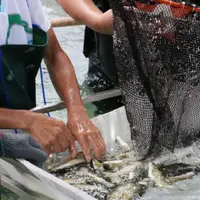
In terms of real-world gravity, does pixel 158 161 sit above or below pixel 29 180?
below

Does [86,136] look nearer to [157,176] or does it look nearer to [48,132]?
[48,132]

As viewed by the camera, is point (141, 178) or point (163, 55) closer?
point (163, 55)

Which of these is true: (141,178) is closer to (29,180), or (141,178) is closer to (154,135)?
(154,135)

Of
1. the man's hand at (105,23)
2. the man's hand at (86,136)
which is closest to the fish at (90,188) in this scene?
the man's hand at (86,136)

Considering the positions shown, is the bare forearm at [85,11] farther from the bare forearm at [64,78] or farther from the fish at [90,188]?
the fish at [90,188]

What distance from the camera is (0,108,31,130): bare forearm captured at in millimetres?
1829

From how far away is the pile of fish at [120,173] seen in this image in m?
2.21

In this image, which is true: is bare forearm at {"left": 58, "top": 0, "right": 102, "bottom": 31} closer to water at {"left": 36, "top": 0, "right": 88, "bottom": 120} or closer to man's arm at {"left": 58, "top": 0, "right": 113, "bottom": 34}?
man's arm at {"left": 58, "top": 0, "right": 113, "bottom": 34}

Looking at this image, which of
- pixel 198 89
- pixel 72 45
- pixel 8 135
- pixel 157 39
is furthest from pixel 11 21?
pixel 72 45

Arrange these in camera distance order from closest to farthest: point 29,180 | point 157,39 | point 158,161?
1. point 29,180
2. point 157,39
3. point 158,161

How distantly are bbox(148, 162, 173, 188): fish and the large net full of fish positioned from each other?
0.27 ft

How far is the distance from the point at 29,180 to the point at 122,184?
0.69 m

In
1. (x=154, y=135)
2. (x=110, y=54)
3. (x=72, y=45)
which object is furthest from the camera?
(x=72, y=45)

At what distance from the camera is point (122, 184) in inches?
89.4
